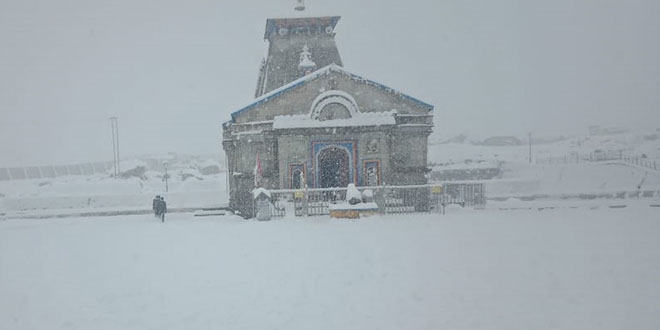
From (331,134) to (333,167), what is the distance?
176 cm

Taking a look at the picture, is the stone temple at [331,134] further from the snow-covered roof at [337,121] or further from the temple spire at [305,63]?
the temple spire at [305,63]

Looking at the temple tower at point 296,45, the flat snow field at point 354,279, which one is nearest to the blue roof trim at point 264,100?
the temple tower at point 296,45

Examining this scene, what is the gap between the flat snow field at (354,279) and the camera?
20.2 ft

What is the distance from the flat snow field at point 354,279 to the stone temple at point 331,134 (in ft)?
22.7

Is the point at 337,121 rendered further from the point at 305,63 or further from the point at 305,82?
the point at 305,63

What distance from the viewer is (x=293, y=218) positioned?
15.8 meters

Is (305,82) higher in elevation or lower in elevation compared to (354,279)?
higher

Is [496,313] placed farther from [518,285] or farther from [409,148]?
[409,148]

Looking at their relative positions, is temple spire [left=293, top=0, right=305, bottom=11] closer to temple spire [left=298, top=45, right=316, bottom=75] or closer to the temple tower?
the temple tower

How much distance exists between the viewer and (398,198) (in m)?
17.0

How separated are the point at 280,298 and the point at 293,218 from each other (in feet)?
29.2

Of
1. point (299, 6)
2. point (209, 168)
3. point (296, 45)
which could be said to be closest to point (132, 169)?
point (209, 168)

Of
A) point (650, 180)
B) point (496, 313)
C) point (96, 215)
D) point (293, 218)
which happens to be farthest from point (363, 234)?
point (650, 180)

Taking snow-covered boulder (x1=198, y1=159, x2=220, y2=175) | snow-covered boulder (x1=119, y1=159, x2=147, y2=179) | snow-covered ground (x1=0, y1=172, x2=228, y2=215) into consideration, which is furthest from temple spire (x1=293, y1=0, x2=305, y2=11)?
snow-covered boulder (x1=198, y1=159, x2=220, y2=175)
